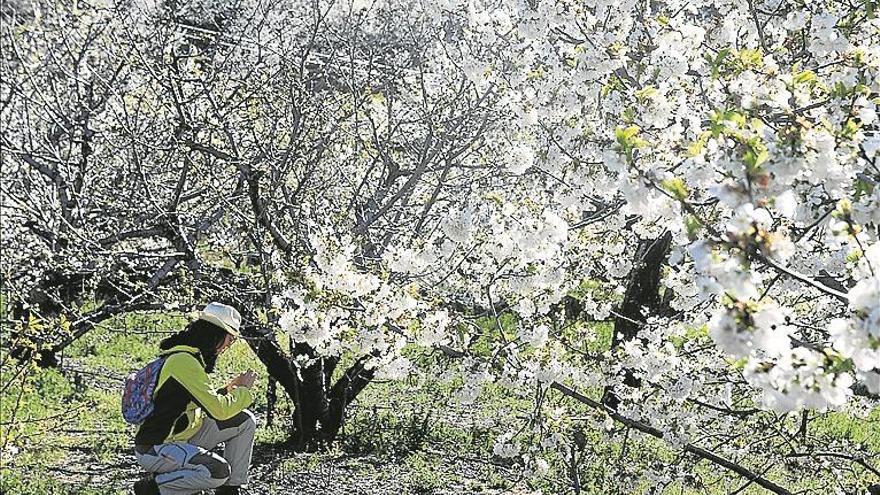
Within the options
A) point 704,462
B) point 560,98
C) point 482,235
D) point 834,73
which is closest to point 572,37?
point 560,98

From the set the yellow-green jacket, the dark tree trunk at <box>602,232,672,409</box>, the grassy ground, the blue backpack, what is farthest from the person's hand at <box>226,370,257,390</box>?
the dark tree trunk at <box>602,232,672,409</box>

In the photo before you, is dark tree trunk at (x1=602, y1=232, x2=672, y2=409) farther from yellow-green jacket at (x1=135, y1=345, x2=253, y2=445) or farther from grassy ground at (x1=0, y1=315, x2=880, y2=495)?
yellow-green jacket at (x1=135, y1=345, x2=253, y2=445)

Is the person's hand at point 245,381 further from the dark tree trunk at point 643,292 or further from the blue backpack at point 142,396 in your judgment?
the dark tree trunk at point 643,292

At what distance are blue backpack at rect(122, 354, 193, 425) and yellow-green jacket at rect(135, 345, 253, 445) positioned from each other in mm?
25

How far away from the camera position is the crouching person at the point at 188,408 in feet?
14.1

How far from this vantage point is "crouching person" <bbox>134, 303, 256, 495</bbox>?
429 centimetres

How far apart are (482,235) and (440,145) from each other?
1.86 meters

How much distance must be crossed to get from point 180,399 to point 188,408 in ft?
0.55

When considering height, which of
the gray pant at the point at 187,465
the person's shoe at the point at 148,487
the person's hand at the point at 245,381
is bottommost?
the person's shoe at the point at 148,487

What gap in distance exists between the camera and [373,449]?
7.23 m

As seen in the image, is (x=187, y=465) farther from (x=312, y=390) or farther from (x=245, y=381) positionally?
(x=312, y=390)

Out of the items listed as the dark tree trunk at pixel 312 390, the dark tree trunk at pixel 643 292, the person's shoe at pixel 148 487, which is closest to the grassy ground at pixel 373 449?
the dark tree trunk at pixel 312 390

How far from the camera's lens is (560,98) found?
5.04m

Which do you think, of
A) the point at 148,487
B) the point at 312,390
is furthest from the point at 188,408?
the point at 312,390
